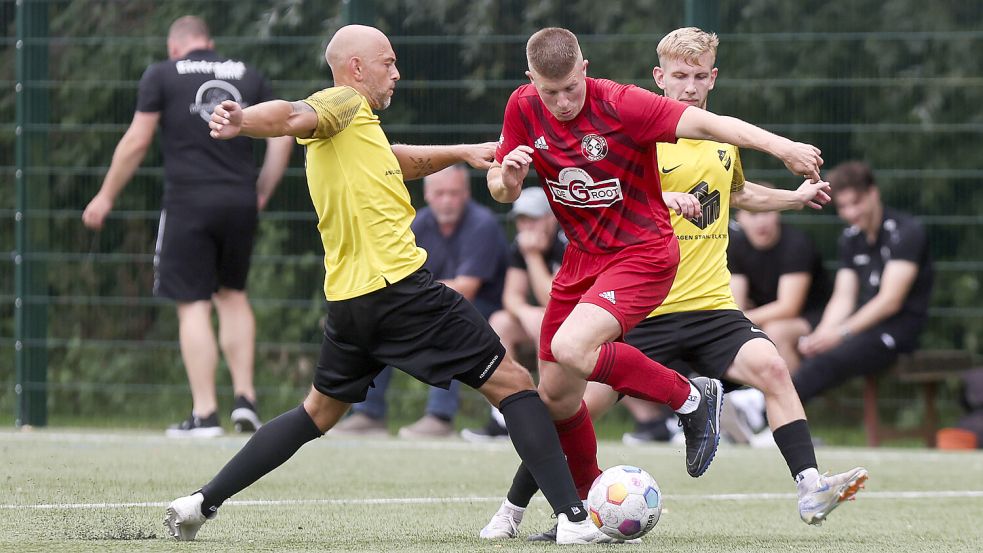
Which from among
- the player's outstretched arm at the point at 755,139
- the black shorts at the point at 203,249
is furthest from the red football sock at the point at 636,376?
the black shorts at the point at 203,249

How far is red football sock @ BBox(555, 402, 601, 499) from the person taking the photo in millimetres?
5660

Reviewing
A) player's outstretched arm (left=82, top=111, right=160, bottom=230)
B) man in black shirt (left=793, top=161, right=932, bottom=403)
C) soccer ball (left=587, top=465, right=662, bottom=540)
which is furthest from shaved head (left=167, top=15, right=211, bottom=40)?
soccer ball (left=587, top=465, right=662, bottom=540)

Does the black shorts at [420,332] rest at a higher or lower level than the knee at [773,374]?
higher

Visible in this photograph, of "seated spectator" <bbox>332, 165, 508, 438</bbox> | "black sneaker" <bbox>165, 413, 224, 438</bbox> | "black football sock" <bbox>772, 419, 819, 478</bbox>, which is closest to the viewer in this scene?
"black football sock" <bbox>772, 419, 819, 478</bbox>

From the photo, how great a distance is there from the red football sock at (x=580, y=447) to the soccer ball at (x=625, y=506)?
0.44 m

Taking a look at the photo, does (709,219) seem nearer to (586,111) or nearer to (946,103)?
(586,111)

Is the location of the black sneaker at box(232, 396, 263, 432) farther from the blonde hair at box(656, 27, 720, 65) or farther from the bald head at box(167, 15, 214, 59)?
the blonde hair at box(656, 27, 720, 65)

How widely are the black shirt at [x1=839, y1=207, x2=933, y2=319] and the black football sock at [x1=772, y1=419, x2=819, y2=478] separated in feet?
15.0

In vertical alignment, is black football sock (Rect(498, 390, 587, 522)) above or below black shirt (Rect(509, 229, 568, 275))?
above

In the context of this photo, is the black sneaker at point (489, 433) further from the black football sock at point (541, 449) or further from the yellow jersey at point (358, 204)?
the yellow jersey at point (358, 204)

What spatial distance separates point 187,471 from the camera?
7.73 metres

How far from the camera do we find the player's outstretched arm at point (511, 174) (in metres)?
5.12

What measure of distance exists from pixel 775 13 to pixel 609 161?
18.7 feet

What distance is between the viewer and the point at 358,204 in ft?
17.3
